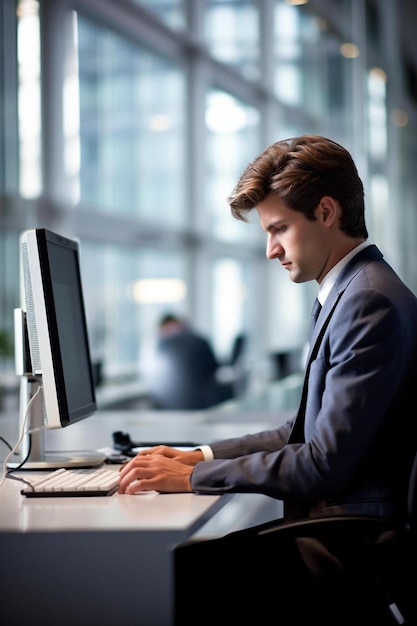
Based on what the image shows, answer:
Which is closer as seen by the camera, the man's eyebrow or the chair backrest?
the chair backrest

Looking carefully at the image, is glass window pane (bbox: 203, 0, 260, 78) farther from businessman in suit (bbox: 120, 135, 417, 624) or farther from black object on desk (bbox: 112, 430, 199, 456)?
businessman in suit (bbox: 120, 135, 417, 624)

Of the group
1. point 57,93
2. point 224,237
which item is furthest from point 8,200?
point 224,237

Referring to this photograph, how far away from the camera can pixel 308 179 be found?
173 centimetres

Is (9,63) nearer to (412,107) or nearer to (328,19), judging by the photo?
(328,19)

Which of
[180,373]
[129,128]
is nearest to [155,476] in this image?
[180,373]

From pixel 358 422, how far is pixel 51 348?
27.4 inches

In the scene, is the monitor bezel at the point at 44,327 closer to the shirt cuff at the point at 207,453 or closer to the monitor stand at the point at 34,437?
the monitor stand at the point at 34,437

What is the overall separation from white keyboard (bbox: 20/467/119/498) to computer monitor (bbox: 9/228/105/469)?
0.11 meters

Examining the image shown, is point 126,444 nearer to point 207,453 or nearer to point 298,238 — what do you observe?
point 207,453

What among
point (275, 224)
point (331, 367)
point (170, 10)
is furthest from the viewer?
point (170, 10)

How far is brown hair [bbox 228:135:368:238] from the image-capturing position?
1731mm

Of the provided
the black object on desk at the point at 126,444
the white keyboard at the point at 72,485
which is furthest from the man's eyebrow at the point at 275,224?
the black object on desk at the point at 126,444

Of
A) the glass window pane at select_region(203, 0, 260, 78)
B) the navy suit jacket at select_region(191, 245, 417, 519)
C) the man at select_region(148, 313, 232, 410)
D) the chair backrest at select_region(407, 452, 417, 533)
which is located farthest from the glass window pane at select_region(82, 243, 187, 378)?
the chair backrest at select_region(407, 452, 417, 533)

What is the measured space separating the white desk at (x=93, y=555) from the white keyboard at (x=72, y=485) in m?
0.03
